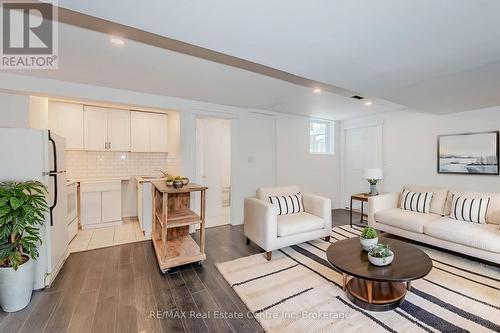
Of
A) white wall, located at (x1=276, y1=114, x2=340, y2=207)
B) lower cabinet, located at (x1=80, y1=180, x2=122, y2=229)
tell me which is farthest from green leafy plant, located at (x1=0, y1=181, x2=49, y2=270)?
white wall, located at (x1=276, y1=114, x2=340, y2=207)

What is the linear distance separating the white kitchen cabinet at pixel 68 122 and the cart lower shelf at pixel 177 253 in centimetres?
255

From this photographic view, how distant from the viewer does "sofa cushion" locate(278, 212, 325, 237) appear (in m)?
3.08

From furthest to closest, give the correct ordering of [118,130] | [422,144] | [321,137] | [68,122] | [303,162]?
[321,137]
[303,162]
[118,130]
[422,144]
[68,122]

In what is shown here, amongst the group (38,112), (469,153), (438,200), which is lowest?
(438,200)

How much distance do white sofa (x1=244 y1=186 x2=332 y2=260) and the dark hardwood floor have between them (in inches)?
19.9

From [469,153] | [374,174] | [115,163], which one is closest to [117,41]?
[115,163]

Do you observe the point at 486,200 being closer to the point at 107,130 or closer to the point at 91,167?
the point at 107,130

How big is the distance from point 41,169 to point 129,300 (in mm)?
1588

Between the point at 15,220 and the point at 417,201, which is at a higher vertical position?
the point at 15,220

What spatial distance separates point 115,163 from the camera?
15.6 ft

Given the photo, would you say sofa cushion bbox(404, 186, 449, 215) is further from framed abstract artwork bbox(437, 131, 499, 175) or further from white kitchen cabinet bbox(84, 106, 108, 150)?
white kitchen cabinet bbox(84, 106, 108, 150)

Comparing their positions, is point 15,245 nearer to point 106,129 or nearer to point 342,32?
point 106,129

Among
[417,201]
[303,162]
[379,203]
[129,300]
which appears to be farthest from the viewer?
[303,162]

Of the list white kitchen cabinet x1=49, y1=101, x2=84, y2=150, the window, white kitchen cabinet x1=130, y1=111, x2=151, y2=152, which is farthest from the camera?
the window
